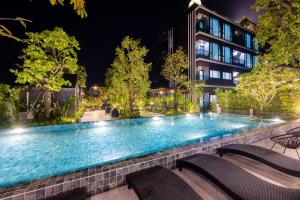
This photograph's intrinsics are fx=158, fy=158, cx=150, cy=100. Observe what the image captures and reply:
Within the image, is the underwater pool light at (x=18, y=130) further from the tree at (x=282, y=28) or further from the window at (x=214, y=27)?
the window at (x=214, y=27)

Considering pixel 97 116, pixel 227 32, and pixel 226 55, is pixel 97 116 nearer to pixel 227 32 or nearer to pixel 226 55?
pixel 226 55

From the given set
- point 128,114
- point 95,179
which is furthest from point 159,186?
point 128,114

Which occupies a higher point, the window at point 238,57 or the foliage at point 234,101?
the window at point 238,57

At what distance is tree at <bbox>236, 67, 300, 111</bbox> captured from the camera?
33.5 feet

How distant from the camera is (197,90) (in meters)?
17.7

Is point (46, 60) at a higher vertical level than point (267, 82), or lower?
higher

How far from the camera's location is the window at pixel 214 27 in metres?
24.7

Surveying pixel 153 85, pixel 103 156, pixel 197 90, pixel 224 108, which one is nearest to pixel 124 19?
pixel 153 85

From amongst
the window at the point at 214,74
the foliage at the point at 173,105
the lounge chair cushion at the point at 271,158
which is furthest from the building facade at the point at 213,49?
the lounge chair cushion at the point at 271,158

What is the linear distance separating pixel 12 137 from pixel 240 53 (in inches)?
1318

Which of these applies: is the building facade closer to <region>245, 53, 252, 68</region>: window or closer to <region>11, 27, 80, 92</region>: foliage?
<region>245, 53, 252, 68</region>: window

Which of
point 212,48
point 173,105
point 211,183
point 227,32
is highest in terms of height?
point 227,32

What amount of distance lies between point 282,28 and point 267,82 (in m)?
3.81

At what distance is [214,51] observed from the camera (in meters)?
25.2
